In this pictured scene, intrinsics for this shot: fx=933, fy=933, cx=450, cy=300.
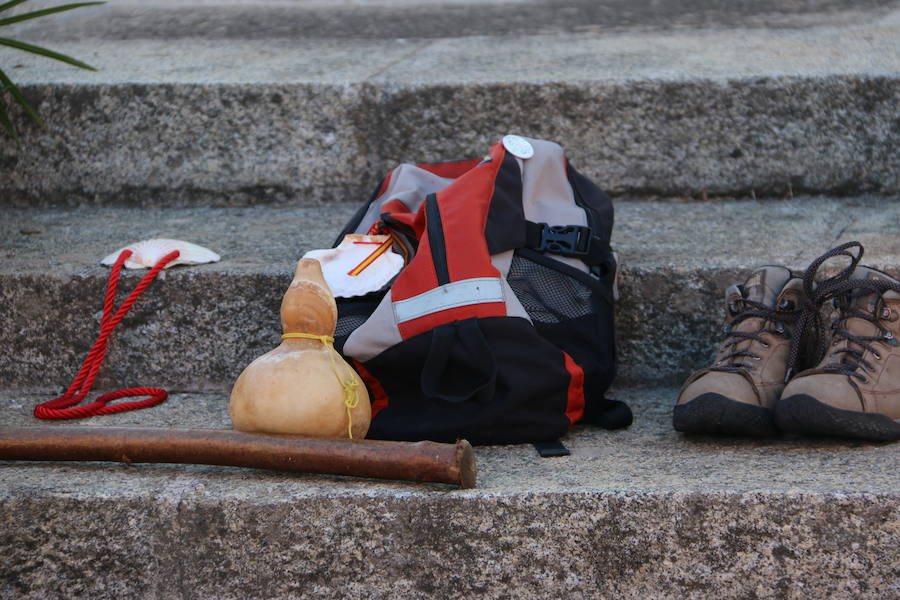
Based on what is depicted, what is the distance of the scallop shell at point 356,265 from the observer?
5.99 ft

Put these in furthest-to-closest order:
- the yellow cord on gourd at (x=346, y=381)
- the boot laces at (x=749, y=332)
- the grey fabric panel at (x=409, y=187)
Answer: the grey fabric panel at (x=409, y=187) → the boot laces at (x=749, y=332) → the yellow cord on gourd at (x=346, y=381)

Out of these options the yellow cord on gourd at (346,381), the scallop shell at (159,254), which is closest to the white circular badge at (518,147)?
the yellow cord on gourd at (346,381)

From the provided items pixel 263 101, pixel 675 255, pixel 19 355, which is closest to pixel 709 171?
pixel 675 255

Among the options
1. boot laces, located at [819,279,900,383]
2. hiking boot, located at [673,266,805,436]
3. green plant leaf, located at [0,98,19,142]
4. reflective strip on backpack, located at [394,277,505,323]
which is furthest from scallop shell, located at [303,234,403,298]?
green plant leaf, located at [0,98,19,142]

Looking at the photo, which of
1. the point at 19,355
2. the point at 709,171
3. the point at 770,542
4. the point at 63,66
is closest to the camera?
the point at 770,542

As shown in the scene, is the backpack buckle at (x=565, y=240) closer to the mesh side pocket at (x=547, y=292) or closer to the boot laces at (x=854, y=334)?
the mesh side pocket at (x=547, y=292)

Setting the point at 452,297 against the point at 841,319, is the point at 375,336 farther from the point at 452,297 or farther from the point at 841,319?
the point at 841,319

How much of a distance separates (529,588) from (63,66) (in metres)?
2.20

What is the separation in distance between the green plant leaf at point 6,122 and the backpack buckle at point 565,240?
145cm

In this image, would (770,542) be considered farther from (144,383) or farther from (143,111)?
(143,111)

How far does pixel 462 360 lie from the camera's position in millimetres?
1653

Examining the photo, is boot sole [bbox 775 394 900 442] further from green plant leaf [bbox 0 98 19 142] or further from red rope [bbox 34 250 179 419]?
green plant leaf [bbox 0 98 19 142]

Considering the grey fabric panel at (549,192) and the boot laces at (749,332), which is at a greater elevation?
the grey fabric panel at (549,192)

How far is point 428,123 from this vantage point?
2555mm
